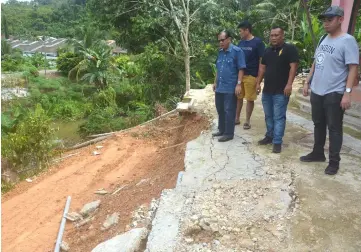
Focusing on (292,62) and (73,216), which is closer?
(292,62)

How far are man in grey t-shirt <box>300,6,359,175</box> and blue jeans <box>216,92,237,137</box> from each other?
3.99 feet

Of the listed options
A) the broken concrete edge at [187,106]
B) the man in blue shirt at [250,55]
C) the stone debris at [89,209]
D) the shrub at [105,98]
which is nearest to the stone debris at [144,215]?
the stone debris at [89,209]

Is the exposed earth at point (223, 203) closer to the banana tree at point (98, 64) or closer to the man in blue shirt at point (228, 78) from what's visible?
the man in blue shirt at point (228, 78)

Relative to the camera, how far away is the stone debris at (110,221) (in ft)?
13.0

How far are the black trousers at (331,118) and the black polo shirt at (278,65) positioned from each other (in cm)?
54

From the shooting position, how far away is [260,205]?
315 cm

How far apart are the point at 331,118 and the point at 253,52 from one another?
5.69ft

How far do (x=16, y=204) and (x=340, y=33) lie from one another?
6.06m

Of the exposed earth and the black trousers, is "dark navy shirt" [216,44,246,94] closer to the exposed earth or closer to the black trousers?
the exposed earth

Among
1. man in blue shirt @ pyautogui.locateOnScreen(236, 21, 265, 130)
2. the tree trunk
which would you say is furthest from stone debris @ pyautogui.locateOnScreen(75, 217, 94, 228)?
the tree trunk

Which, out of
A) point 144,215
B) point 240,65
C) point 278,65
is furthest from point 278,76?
point 144,215

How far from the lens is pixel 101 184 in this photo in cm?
666

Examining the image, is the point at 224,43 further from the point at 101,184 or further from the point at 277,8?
the point at 277,8

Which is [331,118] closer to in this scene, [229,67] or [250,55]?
[229,67]
